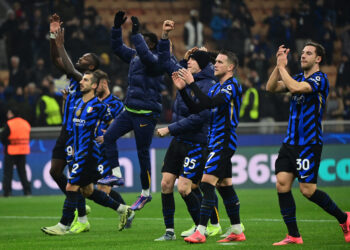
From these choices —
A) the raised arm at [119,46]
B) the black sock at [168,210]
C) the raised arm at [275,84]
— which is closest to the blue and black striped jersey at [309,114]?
the raised arm at [275,84]

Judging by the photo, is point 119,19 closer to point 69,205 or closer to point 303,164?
point 69,205

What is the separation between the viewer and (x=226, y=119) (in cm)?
949

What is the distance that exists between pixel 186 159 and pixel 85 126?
156cm

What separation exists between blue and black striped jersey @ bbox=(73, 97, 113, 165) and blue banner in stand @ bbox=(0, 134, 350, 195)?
9.21 meters

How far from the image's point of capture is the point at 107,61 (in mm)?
22781

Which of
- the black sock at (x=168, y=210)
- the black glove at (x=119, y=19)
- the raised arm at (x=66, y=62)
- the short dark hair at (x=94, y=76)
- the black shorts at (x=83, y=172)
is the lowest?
the black sock at (x=168, y=210)

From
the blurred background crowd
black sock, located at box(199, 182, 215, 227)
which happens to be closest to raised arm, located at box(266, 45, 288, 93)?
black sock, located at box(199, 182, 215, 227)

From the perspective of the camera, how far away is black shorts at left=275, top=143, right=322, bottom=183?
8.91 m

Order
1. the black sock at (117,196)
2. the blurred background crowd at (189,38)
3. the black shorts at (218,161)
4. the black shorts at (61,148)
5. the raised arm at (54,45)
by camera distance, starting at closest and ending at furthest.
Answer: the black shorts at (218,161) → the raised arm at (54,45) → the black shorts at (61,148) → the black sock at (117,196) → the blurred background crowd at (189,38)

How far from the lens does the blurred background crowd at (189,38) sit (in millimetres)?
22000

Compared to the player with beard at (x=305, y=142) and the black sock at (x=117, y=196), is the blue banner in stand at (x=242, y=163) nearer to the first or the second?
the black sock at (x=117, y=196)

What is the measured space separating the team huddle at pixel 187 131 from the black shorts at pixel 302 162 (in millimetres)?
11

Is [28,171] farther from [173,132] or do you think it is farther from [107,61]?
[173,132]

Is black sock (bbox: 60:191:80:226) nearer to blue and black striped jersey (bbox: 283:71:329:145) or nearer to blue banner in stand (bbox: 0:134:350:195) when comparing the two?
blue and black striped jersey (bbox: 283:71:329:145)
